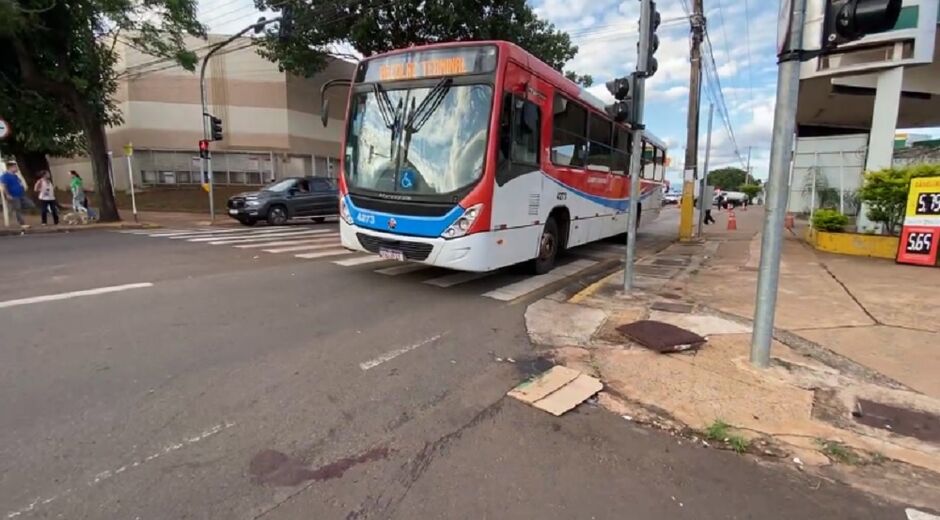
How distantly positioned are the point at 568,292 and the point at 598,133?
4.47 m

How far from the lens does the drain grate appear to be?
3.47m

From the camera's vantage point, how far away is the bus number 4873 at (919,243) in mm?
9586

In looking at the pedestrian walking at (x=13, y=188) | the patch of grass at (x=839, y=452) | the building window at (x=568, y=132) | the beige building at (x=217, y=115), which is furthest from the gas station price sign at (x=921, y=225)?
the beige building at (x=217, y=115)

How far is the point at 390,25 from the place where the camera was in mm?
20078

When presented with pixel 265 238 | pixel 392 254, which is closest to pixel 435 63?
pixel 392 254

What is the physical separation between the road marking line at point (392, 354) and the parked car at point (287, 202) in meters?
14.4

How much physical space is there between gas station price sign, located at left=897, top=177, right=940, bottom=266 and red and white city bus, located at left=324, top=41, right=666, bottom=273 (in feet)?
24.3

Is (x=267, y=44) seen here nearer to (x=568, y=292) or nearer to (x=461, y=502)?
(x=568, y=292)

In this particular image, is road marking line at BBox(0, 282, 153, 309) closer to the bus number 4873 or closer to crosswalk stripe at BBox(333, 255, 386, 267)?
crosswalk stripe at BBox(333, 255, 386, 267)

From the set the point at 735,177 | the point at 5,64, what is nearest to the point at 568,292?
the point at 5,64

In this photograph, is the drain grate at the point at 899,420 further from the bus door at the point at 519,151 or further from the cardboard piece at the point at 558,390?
the bus door at the point at 519,151

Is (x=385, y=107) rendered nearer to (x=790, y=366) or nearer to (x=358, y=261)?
(x=358, y=261)

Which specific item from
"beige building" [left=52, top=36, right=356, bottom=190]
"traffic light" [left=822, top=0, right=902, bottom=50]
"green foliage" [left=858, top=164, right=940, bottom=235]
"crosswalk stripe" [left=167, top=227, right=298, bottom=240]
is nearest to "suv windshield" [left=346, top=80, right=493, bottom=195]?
"traffic light" [left=822, top=0, right=902, bottom=50]

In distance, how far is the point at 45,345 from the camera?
180 inches
